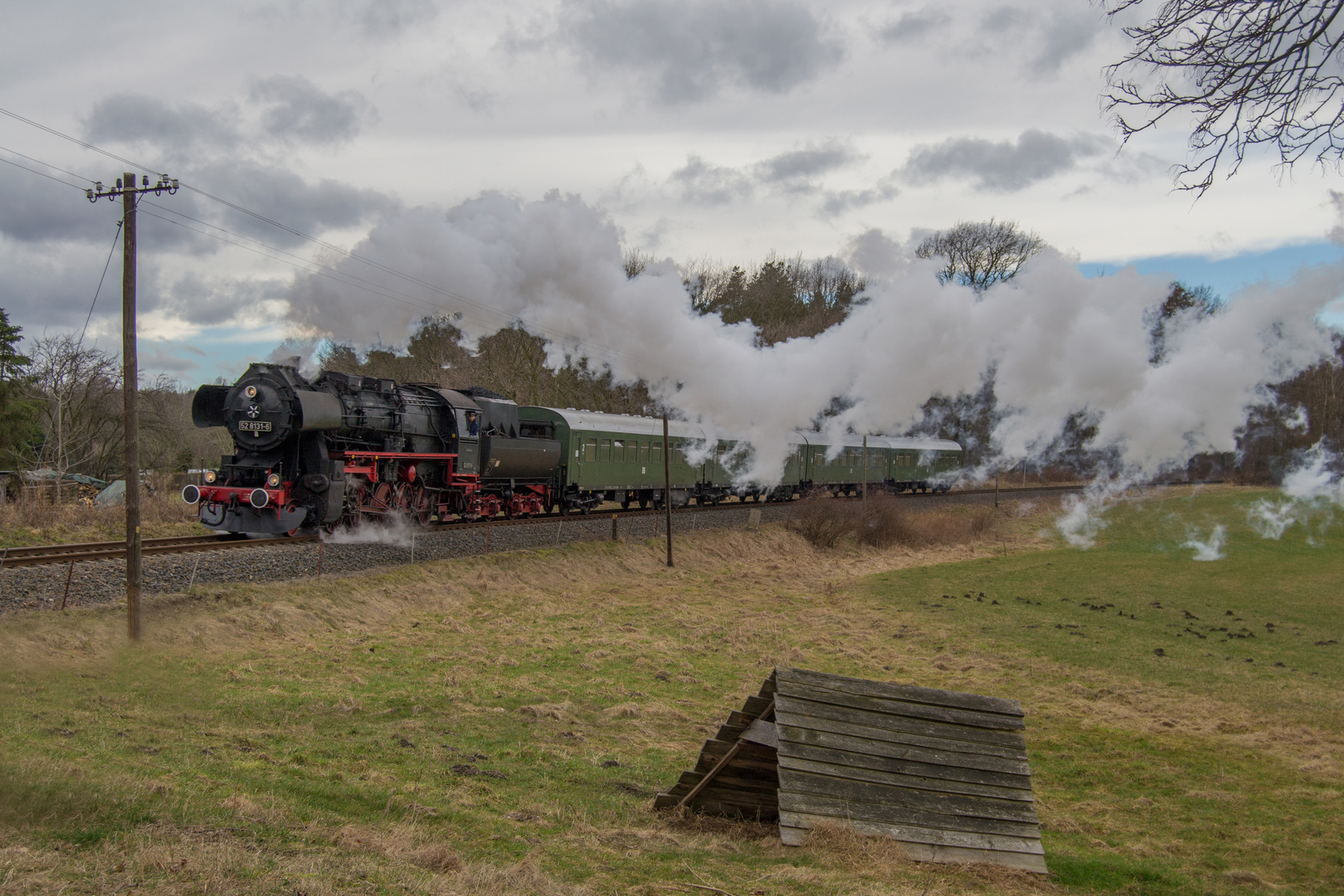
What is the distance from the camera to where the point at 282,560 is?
1714 centimetres

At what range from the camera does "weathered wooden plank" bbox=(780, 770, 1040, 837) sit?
23.6 ft

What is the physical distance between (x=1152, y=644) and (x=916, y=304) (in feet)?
47.4

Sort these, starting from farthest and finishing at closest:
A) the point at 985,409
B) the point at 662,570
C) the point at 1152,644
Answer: the point at 985,409, the point at 662,570, the point at 1152,644

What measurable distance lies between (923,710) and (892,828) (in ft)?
4.28

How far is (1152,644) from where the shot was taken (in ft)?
60.9

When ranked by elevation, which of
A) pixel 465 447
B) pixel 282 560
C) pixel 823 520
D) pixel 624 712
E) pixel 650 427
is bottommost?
pixel 624 712

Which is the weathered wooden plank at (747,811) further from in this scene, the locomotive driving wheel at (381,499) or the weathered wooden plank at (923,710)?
the locomotive driving wheel at (381,499)

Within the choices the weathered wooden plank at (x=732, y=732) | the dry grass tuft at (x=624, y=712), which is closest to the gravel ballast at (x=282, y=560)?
the dry grass tuft at (x=624, y=712)

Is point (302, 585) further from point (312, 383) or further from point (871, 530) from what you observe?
point (871, 530)

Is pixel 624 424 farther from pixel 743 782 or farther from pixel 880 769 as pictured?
pixel 880 769

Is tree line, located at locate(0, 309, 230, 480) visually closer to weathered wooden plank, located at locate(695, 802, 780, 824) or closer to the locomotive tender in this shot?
the locomotive tender

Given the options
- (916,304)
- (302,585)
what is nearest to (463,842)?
(302,585)

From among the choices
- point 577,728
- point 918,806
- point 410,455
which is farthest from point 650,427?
point 918,806

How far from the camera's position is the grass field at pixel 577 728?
594 centimetres
